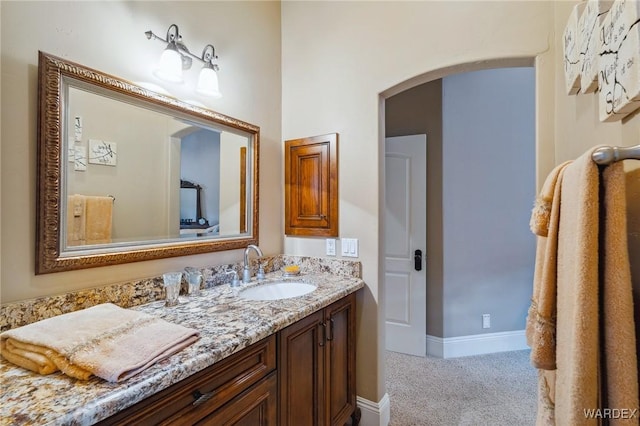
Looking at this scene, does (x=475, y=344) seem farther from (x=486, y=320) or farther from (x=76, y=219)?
(x=76, y=219)

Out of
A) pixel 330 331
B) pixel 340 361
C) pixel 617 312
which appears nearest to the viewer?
pixel 617 312

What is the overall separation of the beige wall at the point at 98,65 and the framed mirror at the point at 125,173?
0.13 ft

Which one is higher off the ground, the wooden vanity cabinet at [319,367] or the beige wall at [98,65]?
the beige wall at [98,65]

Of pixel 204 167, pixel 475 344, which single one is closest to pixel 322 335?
pixel 204 167

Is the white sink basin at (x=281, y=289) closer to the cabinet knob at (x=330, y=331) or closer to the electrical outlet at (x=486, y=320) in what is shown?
the cabinet knob at (x=330, y=331)

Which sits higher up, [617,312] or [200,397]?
[617,312]

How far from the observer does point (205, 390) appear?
893 mm

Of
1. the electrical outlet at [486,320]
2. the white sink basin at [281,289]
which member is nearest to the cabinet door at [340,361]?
the white sink basin at [281,289]

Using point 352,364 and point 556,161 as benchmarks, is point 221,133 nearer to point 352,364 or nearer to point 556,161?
point 352,364

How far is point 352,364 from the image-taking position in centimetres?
183

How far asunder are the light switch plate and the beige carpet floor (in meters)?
1.16

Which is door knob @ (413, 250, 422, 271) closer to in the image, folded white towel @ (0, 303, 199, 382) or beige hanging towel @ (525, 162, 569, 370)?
beige hanging towel @ (525, 162, 569, 370)

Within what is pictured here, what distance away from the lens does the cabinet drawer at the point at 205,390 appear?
741 millimetres

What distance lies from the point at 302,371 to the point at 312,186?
1.18 meters
